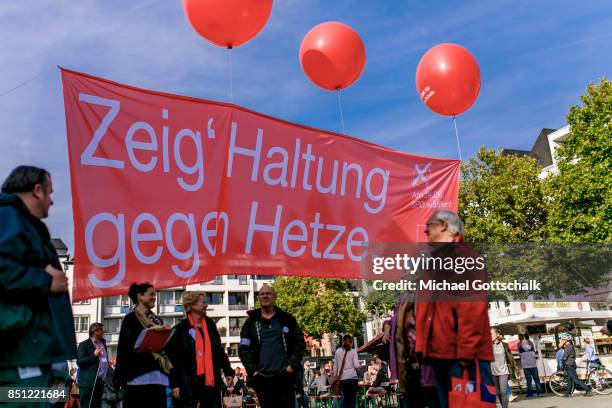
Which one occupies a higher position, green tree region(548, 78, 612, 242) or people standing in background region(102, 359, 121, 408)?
green tree region(548, 78, 612, 242)

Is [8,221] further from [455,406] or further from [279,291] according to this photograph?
[279,291]

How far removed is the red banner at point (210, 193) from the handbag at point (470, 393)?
10.4 ft

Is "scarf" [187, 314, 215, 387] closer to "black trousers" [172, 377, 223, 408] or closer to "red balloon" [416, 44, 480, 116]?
"black trousers" [172, 377, 223, 408]

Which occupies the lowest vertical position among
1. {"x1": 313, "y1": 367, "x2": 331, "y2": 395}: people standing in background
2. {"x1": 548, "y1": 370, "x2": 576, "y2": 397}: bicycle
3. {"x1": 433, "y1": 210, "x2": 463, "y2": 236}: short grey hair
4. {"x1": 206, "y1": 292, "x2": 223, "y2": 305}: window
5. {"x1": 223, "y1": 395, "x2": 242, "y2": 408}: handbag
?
{"x1": 548, "y1": 370, "x2": 576, "y2": 397}: bicycle

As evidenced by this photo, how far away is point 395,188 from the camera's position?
844 centimetres

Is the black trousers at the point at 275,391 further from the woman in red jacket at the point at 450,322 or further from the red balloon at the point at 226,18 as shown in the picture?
the red balloon at the point at 226,18

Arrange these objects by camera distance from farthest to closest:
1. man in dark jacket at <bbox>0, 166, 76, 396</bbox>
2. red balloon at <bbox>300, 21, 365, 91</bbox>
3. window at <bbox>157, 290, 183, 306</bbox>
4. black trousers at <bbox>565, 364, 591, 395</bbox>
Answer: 1. window at <bbox>157, 290, 183, 306</bbox>
2. black trousers at <bbox>565, 364, 591, 395</bbox>
3. red balloon at <bbox>300, 21, 365, 91</bbox>
4. man in dark jacket at <bbox>0, 166, 76, 396</bbox>

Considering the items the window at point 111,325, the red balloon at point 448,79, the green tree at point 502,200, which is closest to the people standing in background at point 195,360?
the red balloon at point 448,79

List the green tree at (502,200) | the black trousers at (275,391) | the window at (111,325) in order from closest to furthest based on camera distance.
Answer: the black trousers at (275,391) → the green tree at (502,200) → the window at (111,325)

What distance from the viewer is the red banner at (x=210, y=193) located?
5723 mm

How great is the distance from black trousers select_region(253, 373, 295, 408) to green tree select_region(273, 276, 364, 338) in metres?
46.4

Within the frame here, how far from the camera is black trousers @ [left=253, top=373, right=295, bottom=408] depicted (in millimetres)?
6684

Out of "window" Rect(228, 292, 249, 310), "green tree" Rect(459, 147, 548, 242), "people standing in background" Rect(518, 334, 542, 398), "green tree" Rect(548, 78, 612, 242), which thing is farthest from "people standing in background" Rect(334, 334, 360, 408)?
"window" Rect(228, 292, 249, 310)

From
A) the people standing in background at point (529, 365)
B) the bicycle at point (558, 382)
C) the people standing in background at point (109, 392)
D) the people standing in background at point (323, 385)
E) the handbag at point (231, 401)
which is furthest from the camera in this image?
the people standing in background at point (323, 385)
